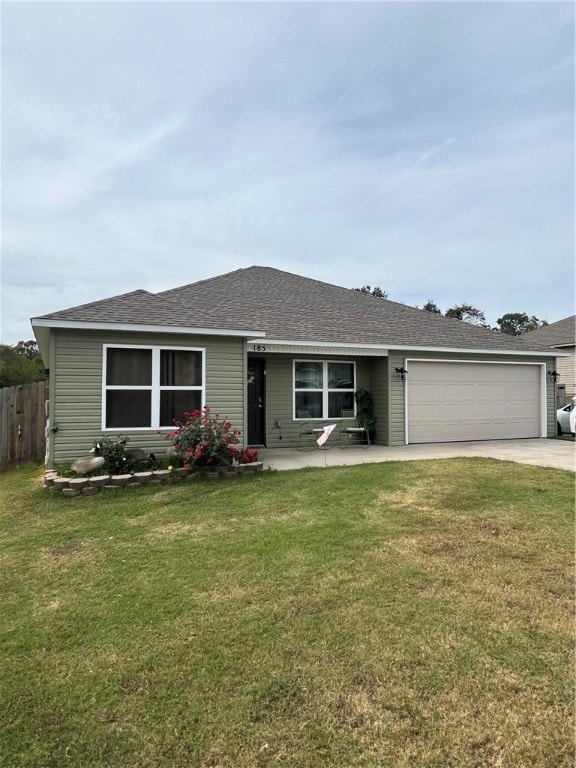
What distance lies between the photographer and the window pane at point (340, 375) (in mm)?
11586

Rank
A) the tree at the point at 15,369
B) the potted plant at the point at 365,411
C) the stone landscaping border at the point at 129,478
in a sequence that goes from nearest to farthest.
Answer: the stone landscaping border at the point at 129,478 < the potted plant at the point at 365,411 < the tree at the point at 15,369

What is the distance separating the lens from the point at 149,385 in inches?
325

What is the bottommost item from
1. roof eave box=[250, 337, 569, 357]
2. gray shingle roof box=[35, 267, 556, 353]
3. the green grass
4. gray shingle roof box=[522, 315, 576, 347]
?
the green grass

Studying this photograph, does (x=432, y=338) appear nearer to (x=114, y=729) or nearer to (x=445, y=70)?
(x=445, y=70)

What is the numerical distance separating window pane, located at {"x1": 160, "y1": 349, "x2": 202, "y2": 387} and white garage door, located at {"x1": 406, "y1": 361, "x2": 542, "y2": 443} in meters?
5.56

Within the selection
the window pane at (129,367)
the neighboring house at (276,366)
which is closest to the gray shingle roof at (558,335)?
the neighboring house at (276,366)

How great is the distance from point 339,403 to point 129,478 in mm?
6230

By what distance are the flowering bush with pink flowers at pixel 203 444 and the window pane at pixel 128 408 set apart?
852 mm

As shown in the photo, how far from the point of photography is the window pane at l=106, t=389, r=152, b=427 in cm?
800

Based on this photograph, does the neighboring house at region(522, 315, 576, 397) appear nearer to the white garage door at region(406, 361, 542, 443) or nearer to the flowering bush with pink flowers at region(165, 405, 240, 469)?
the white garage door at region(406, 361, 542, 443)

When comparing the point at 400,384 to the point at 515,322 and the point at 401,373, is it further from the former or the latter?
the point at 515,322

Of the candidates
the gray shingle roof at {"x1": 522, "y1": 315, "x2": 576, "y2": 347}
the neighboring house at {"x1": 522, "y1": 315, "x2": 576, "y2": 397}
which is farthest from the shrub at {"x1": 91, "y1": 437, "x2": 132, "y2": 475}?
the gray shingle roof at {"x1": 522, "y1": 315, "x2": 576, "y2": 347}

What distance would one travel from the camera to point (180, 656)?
2545 mm

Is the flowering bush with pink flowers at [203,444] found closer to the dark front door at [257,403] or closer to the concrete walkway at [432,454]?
the concrete walkway at [432,454]
